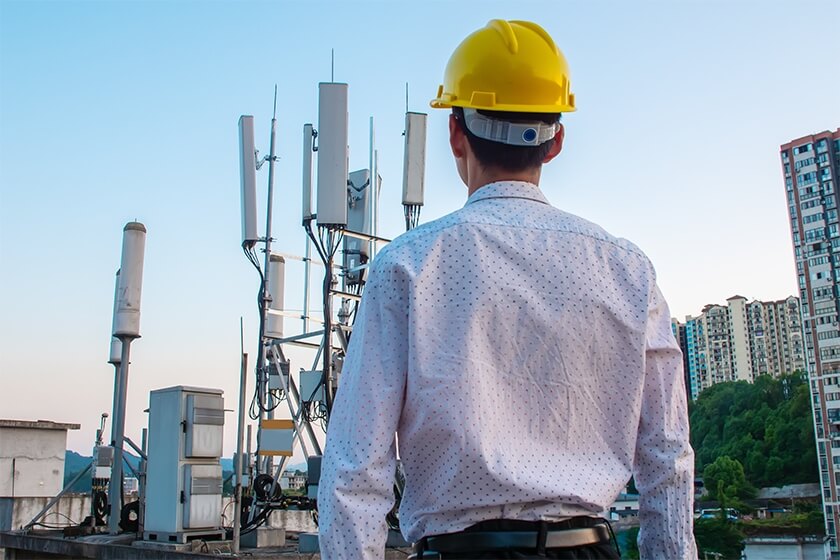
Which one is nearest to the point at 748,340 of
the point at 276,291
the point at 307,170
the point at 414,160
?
the point at 276,291

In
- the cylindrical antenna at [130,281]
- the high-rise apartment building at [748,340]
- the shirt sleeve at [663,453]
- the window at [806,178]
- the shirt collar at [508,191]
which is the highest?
the window at [806,178]

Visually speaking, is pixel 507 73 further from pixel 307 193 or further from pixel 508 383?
pixel 307 193

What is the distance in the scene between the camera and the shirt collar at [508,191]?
1.58 meters

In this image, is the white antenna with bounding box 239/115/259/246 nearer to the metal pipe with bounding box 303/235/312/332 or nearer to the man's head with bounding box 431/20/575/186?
the metal pipe with bounding box 303/235/312/332

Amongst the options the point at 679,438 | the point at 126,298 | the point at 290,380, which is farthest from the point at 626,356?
the point at 290,380

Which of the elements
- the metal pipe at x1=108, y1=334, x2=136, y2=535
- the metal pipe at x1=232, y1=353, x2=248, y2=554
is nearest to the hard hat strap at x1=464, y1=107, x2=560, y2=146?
the metal pipe at x1=232, y1=353, x2=248, y2=554

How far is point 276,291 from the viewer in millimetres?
10500

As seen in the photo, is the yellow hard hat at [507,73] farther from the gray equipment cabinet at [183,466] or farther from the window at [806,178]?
the window at [806,178]

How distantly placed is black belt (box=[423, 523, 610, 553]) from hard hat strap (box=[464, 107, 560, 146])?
77cm

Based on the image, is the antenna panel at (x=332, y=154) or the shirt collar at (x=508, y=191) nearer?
the shirt collar at (x=508, y=191)

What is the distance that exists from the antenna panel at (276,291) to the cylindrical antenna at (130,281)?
223cm

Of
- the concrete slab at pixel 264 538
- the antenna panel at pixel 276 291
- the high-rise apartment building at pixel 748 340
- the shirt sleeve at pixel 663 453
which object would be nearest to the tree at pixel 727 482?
the high-rise apartment building at pixel 748 340

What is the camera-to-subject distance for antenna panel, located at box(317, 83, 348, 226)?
324 inches

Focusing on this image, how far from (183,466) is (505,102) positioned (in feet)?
20.0
